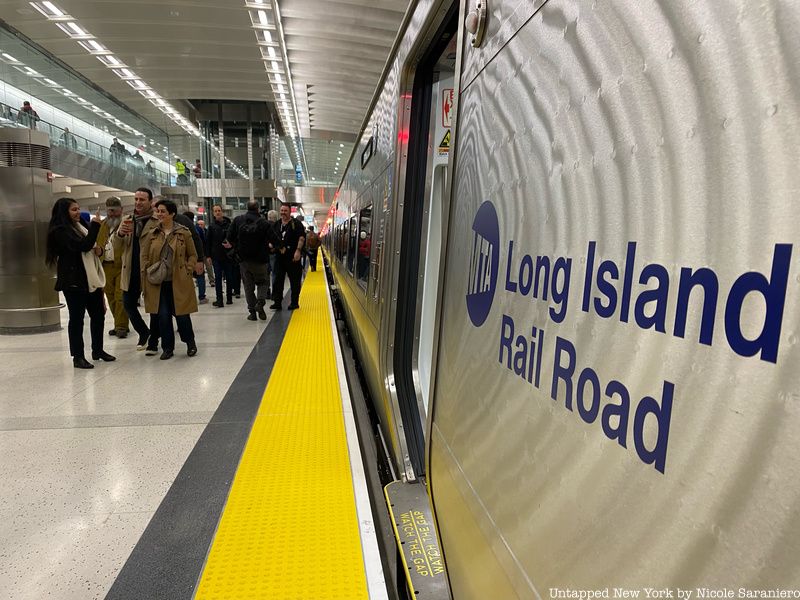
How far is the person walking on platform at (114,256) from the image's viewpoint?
17.2 ft

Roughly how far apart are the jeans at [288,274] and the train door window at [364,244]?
243 cm

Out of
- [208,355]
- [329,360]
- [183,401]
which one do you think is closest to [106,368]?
[208,355]

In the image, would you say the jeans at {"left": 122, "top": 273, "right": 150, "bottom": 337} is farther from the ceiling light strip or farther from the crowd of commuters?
the ceiling light strip

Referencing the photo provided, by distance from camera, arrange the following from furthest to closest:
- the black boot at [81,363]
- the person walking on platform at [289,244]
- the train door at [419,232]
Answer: the person walking on platform at [289,244] < the black boot at [81,363] < the train door at [419,232]

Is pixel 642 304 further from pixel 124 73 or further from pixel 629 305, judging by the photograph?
pixel 124 73

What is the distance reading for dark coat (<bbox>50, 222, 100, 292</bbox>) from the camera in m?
4.27

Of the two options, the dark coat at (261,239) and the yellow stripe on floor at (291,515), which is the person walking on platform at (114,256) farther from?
the yellow stripe on floor at (291,515)

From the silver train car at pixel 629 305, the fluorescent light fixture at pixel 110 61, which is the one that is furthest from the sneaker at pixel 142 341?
the fluorescent light fixture at pixel 110 61

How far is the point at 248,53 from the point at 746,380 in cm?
1474

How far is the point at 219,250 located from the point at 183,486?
6322 millimetres

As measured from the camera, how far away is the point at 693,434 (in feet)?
1.87

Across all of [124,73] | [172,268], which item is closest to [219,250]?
[172,268]

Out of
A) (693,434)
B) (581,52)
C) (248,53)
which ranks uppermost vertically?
(248,53)

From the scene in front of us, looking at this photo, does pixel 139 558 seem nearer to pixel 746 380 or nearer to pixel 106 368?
pixel 746 380
